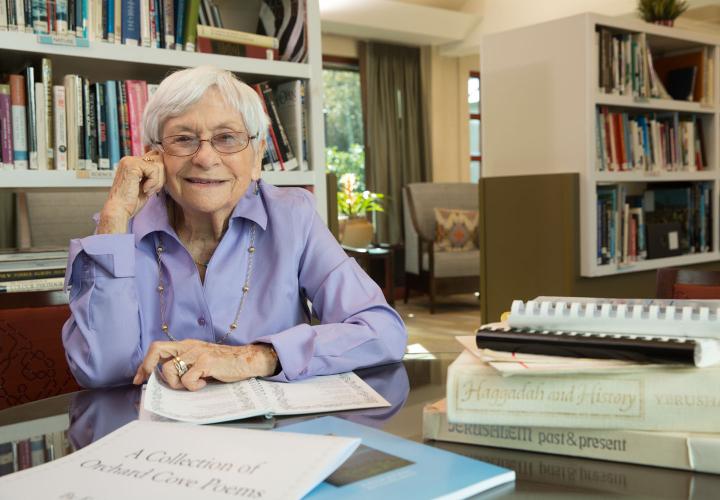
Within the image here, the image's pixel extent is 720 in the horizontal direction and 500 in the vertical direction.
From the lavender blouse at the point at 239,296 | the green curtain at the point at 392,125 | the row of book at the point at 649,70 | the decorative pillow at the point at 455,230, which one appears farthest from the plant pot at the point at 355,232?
the lavender blouse at the point at 239,296

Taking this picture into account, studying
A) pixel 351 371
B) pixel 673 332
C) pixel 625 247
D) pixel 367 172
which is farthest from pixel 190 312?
pixel 367 172

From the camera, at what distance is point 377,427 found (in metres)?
0.84

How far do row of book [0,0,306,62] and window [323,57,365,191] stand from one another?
5020 millimetres

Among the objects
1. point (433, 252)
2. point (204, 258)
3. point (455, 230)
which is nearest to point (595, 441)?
point (204, 258)

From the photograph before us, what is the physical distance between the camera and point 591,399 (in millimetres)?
685

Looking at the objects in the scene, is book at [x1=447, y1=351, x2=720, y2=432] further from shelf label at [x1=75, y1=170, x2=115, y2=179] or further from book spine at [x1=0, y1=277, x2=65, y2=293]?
shelf label at [x1=75, y1=170, x2=115, y2=179]

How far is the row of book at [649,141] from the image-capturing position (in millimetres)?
3842

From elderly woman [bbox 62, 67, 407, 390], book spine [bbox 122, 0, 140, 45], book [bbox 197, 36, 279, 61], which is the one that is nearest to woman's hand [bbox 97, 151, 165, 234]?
elderly woman [bbox 62, 67, 407, 390]

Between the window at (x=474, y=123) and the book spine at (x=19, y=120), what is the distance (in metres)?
6.93

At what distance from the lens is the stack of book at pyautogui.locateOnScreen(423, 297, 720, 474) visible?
2.18 feet

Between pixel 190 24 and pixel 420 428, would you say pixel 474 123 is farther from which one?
pixel 420 428

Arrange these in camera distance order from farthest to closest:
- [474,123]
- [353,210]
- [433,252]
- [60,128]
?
[474,123] → [353,210] → [433,252] → [60,128]

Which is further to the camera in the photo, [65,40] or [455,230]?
[455,230]

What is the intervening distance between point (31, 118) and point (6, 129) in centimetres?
7
